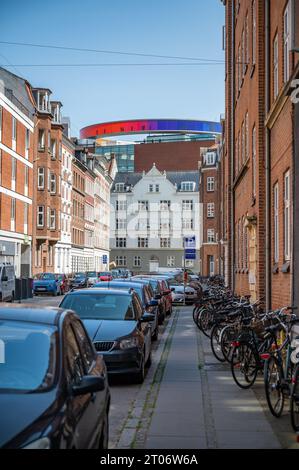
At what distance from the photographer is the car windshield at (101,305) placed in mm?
12310

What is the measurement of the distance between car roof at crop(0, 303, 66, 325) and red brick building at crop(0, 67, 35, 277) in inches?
1655

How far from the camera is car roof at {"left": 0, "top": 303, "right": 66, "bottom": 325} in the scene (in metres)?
5.59

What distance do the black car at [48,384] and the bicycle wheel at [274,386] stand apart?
2965 mm

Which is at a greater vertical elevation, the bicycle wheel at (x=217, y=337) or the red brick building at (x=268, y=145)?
the red brick building at (x=268, y=145)

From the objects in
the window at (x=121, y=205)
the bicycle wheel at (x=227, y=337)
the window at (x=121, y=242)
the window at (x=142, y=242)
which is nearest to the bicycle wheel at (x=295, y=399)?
the bicycle wheel at (x=227, y=337)

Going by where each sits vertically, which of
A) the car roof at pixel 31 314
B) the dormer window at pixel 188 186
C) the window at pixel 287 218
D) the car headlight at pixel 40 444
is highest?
the dormer window at pixel 188 186

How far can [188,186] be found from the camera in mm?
99875

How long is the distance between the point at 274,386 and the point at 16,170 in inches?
1754

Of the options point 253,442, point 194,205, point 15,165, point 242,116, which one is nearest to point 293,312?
point 253,442

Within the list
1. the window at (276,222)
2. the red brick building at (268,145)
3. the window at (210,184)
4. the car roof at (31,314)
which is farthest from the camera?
the window at (210,184)

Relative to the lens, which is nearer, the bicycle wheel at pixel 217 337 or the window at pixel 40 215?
the bicycle wheel at pixel 217 337

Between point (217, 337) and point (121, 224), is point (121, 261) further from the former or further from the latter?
point (217, 337)

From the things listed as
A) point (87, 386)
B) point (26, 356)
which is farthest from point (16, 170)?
point (87, 386)

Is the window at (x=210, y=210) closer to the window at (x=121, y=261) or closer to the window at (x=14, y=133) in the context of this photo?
the window at (x=121, y=261)
